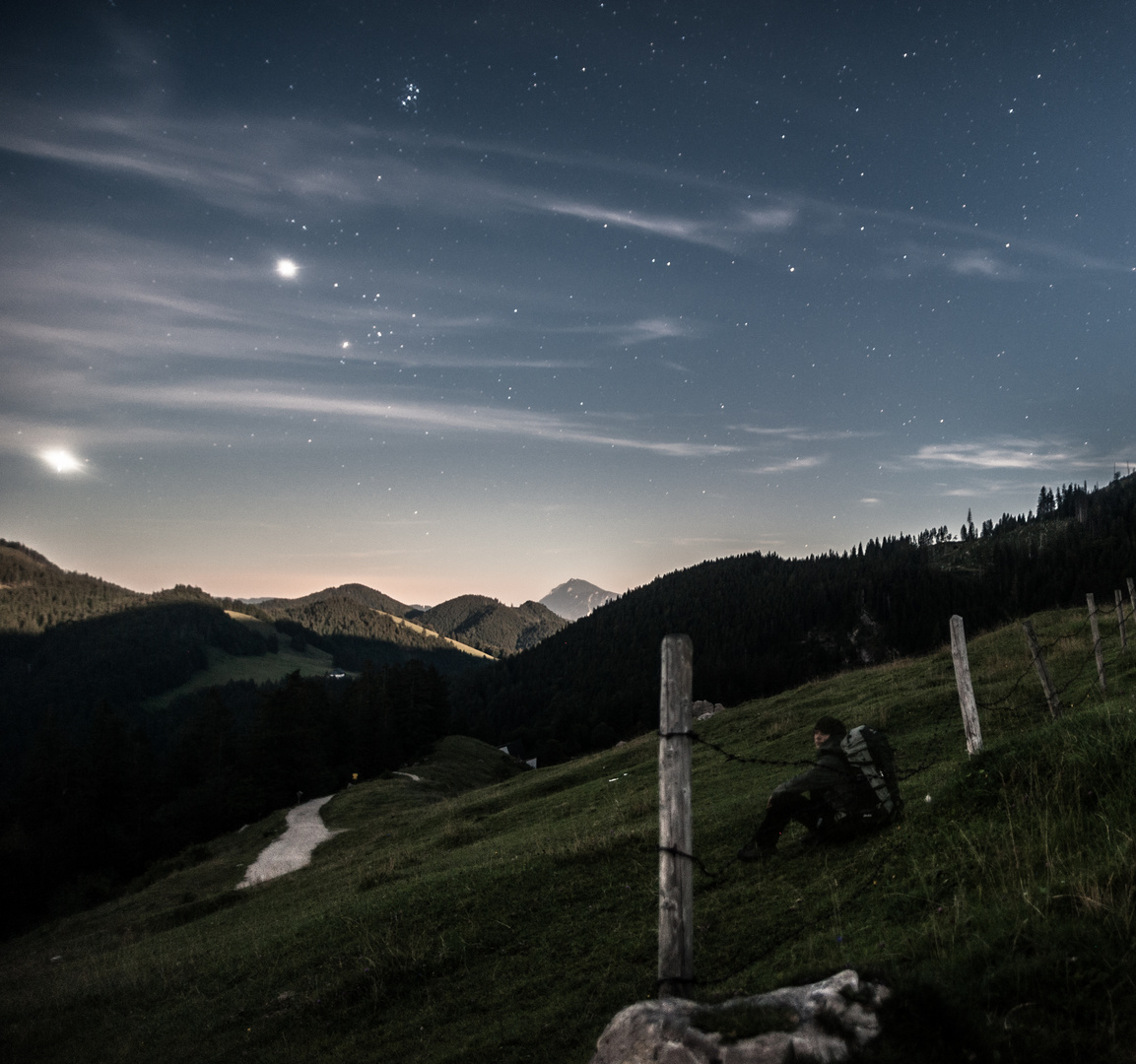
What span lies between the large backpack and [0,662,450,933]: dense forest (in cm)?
6776

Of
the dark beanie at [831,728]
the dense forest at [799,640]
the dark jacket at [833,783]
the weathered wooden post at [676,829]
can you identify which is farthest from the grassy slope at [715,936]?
the dense forest at [799,640]

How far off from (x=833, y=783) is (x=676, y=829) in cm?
532

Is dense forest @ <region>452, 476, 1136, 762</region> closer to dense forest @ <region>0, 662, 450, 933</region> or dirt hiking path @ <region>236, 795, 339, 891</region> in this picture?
dense forest @ <region>0, 662, 450, 933</region>

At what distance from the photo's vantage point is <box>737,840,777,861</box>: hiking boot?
10.9 metres

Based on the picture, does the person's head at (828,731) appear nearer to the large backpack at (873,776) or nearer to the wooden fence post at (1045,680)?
the large backpack at (873,776)

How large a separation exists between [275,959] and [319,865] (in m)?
20.7

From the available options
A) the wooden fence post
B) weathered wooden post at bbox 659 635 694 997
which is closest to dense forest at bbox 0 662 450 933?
weathered wooden post at bbox 659 635 694 997

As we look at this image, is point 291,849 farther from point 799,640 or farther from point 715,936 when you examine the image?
point 799,640

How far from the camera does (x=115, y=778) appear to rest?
76.5 m

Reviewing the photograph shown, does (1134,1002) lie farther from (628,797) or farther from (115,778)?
(115,778)

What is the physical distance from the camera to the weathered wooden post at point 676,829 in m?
6.12

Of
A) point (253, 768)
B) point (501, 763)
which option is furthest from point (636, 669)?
point (253, 768)

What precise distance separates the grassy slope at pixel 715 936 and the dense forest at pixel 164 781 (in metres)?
55.5

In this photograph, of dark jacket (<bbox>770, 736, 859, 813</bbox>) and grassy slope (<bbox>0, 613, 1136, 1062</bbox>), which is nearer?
grassy slope (<bbox>0, 613, 1136, 1062</bbox>)
